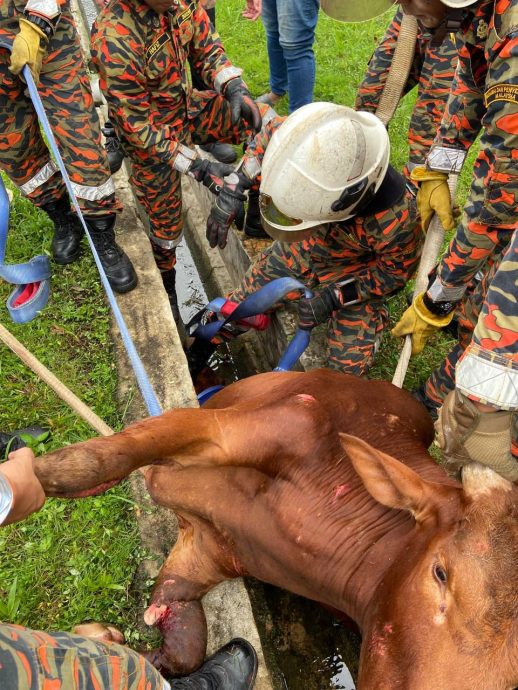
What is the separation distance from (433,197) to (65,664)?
122 inches

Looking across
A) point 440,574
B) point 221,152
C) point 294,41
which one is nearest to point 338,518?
point 440,574

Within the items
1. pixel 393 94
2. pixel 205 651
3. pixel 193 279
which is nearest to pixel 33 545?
pixel 205 651

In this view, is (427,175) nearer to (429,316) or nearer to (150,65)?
(429,316)

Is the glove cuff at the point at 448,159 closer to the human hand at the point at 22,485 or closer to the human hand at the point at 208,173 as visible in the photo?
the human hand at the point at 208,173

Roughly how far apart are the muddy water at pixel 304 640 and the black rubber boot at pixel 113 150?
3.70m

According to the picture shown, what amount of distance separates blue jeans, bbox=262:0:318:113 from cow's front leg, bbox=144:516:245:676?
4320 millimetres

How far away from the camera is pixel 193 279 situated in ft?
19.7

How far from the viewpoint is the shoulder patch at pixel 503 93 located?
2498mm

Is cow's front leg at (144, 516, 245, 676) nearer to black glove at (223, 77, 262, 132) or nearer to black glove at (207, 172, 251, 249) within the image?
black glove at (207, 172, 251, 249)

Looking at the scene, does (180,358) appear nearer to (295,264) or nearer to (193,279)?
(295,264)

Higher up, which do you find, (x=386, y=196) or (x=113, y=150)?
(x=386, y=196)

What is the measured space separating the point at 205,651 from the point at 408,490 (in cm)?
141

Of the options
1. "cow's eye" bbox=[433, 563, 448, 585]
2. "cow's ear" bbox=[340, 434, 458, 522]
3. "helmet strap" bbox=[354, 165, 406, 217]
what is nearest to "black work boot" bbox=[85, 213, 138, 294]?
"helmet strap" bbox=[354, 165, 406, 217]

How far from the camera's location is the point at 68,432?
137 inches
